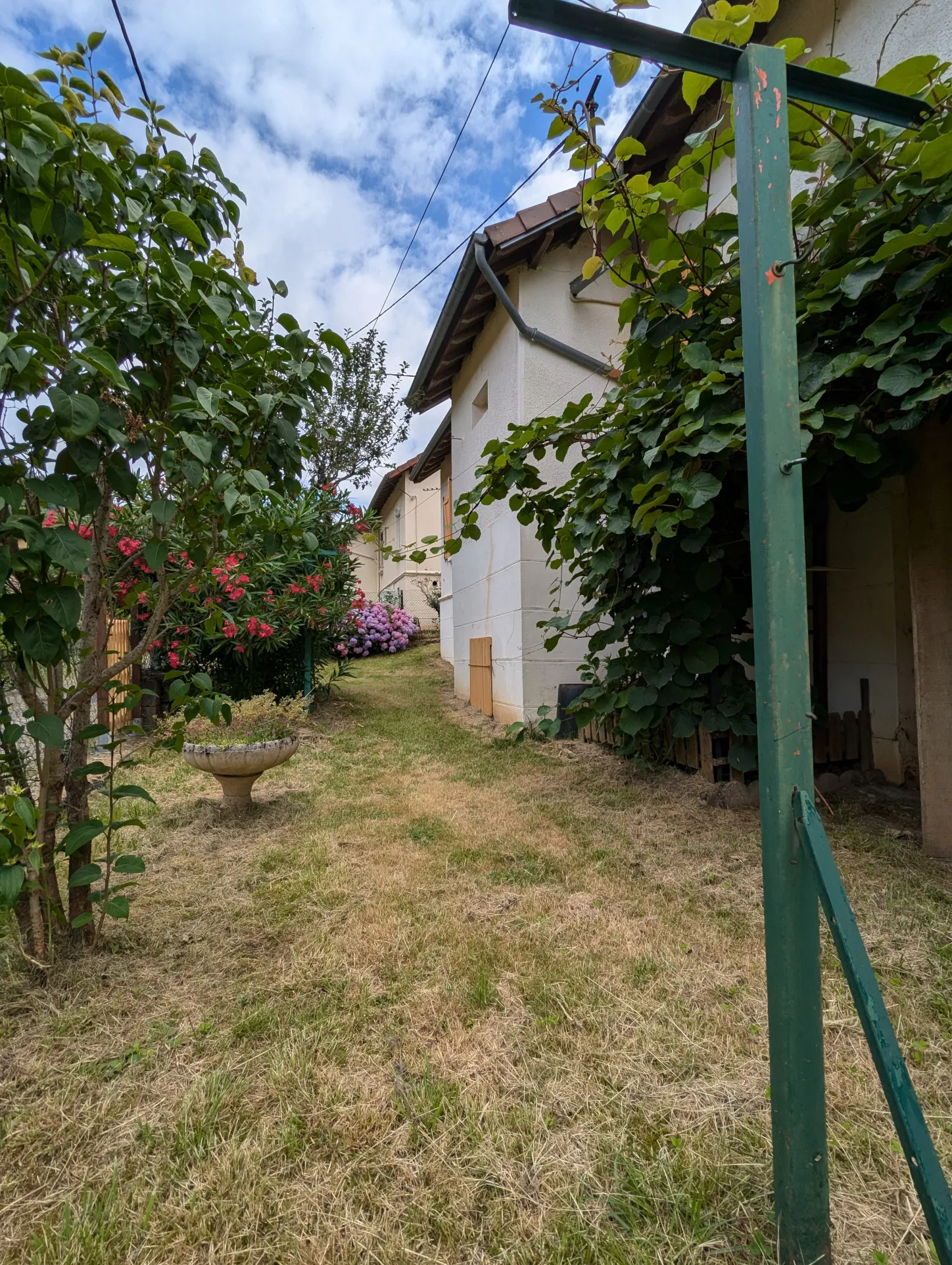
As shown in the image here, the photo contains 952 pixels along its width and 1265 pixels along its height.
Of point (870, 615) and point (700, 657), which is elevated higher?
point (870, 615)

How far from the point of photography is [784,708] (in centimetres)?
87

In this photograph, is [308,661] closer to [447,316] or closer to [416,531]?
[447,316]

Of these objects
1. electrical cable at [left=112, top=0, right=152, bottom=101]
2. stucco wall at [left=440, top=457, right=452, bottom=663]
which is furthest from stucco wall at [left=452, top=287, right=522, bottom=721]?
electrical cable at [left=112, top=0, right=152, bottom=101]

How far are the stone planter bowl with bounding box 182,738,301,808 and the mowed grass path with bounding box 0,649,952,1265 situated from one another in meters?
0.60

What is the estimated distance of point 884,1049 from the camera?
677 millimetres

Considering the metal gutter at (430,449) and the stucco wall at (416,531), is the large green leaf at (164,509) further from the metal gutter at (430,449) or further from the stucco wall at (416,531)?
the stucco wall at (416,531)

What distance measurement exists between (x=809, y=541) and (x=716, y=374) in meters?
2.07

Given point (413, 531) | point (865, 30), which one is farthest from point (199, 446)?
point (413, 531)

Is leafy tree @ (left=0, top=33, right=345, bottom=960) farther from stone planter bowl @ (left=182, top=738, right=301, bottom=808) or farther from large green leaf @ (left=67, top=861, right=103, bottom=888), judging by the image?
stone planter bowl @ (left=182, top=738, right=301, bottom=808)

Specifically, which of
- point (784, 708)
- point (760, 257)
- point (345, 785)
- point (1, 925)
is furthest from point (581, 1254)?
point (345, 785)

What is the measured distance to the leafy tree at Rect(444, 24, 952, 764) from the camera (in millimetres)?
1895

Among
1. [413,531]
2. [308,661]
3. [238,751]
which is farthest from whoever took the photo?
[413,531]

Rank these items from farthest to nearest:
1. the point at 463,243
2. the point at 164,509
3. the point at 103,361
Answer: the point at 463,243 → the point at 164,509 → the point at 103,361

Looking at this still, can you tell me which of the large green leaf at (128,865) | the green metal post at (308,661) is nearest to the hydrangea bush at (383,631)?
the green metal post at (308,661)
